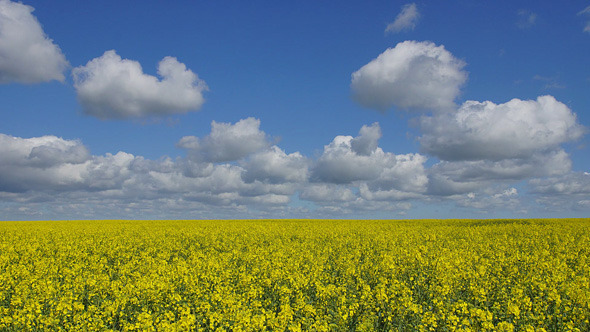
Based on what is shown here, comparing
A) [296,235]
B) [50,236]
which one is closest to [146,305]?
[296,235]

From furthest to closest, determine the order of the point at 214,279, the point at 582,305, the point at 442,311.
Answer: the point at 214,279 < the point at 582,305 < the point at 442,311

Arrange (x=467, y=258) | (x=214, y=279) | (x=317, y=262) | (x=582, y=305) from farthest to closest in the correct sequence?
(x=467, y=258) < (x=317, y=262) < (x=214, y=279) < (x=582, y=305)

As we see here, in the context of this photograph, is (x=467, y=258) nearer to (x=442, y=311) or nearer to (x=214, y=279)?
(x=442, y=311)

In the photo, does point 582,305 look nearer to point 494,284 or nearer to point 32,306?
point 494,284

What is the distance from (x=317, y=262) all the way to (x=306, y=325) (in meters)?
6.56

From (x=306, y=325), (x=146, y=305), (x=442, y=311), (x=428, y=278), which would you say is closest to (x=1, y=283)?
(x=146, y=305)

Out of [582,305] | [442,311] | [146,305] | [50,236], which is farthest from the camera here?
[50,236]

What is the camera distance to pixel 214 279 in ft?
39.1

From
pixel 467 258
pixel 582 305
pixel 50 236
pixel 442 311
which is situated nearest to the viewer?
pixel 442 311

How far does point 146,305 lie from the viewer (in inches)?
408

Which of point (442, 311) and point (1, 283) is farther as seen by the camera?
point (1, 283)

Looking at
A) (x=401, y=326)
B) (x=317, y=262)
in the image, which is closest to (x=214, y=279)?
(x=317, y=262)

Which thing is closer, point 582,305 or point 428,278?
point 582,305

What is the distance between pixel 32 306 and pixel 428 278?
12075mm
